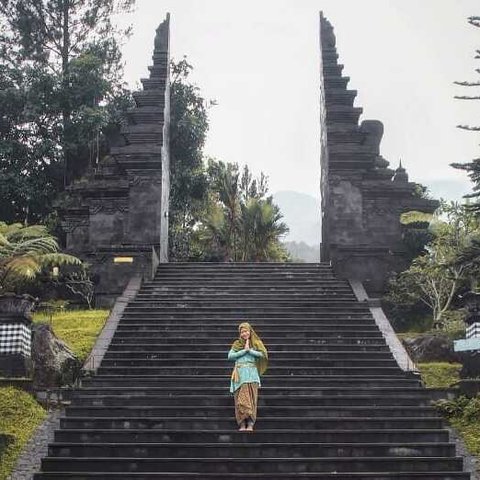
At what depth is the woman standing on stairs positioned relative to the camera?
1183cm

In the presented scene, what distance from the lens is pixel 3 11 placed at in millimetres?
31781

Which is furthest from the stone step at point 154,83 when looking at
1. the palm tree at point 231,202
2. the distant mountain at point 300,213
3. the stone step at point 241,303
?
the distant mountain at point 300,213

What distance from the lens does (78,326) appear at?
58.9 feet

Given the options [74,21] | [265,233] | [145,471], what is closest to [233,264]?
[265,233]

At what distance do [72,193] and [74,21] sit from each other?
10.2 meters

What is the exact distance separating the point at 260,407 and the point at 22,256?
7733mm

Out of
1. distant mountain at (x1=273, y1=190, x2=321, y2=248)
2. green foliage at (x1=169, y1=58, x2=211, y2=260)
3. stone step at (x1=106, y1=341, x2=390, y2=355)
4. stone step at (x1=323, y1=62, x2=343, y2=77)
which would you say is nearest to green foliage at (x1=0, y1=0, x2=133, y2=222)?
green foliage at (x1=169, y1=58, x2=211, y2=260)

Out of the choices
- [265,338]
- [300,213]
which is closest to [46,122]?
[265,338]

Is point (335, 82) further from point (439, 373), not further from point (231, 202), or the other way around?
point (439, 373)

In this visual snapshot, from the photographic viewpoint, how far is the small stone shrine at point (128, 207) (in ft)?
70.7

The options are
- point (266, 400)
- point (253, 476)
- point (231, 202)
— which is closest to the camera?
point (253, 476)

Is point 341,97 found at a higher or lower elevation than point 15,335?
higher

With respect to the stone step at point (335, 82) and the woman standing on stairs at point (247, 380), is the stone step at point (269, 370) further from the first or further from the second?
the stone step at point (335, 82)

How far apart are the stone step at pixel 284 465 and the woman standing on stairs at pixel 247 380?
70 cm
